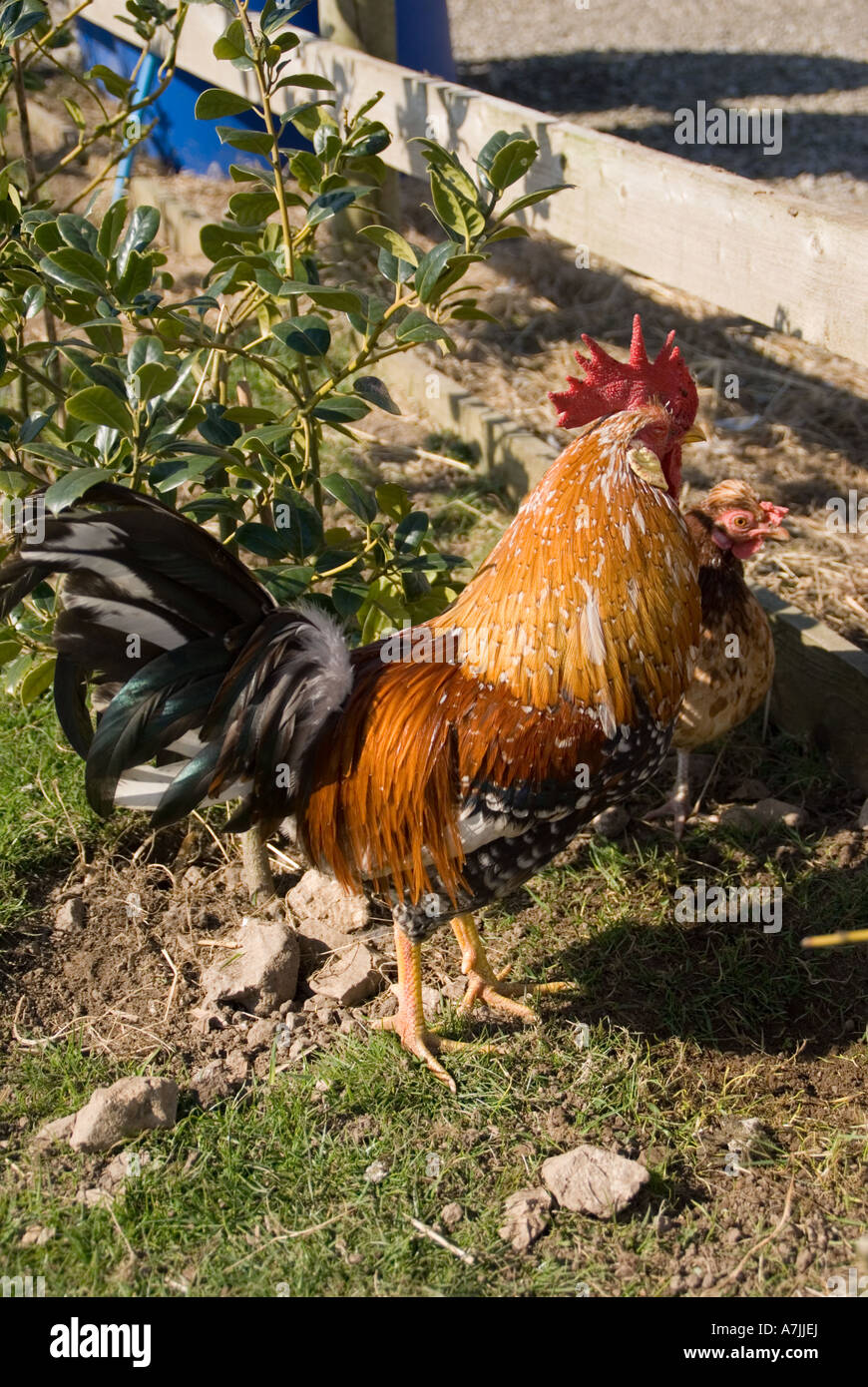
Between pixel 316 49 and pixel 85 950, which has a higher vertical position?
pixel 316 49

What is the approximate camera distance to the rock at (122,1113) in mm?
2969

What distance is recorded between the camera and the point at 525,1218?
9.19 feet

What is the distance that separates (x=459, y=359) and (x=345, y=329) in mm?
686

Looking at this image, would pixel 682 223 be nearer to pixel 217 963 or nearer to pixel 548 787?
pixel 548 787

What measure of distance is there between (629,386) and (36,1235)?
285 centimetres

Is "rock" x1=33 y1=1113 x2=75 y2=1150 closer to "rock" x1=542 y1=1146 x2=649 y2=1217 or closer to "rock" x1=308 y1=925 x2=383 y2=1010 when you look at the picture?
"rock" x1=308 y1=925 x2=383 y2=1010

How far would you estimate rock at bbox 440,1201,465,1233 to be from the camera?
9.36 feet

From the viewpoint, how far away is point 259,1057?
3.32 m

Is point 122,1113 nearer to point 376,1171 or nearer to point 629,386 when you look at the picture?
point 376,1171

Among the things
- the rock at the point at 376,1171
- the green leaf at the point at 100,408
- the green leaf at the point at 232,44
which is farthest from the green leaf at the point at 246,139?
the rock at the point at 376,1171

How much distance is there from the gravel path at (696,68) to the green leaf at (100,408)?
6.17 metres

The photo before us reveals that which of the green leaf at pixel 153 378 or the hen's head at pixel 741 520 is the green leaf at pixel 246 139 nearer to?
the green leaf at pixel 153 378

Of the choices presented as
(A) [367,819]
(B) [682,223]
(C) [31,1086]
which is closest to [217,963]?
(C) [31,1086]

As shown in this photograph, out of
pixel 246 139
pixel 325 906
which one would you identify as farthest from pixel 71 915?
pixel 246 139
